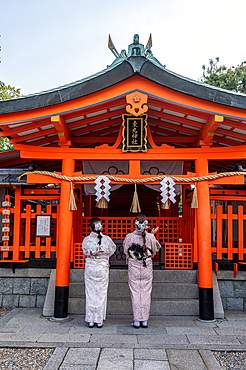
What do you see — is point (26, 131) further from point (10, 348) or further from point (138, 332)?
point (138, 332)

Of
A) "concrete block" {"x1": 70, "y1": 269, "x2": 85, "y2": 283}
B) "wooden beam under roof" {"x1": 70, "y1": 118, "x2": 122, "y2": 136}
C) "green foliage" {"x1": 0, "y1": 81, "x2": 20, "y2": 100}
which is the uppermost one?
"green foliage" {"x1": 0, "y1": 81, "x2": 20, "y2": 100}

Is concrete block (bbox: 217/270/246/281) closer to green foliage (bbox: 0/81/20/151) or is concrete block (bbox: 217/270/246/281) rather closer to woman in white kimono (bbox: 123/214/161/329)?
woman in white kimono (bbox: 123/214/161/329)

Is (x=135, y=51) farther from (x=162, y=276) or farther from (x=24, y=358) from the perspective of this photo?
(x=24, y=358)

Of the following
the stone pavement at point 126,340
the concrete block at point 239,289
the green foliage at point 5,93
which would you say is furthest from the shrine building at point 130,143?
the green foliage at point 5,93

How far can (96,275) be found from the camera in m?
5.55

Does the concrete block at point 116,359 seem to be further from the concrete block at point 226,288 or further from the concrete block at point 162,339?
the concrete block at point 226,288

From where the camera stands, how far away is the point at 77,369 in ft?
12.6

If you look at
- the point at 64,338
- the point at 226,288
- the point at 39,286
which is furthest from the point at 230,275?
the point at 39,286

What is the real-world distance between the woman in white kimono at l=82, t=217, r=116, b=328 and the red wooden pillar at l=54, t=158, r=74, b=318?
1.84 feet

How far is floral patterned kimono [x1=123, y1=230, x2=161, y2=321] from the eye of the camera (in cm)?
546

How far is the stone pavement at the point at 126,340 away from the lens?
4059mm

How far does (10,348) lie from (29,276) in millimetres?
2311

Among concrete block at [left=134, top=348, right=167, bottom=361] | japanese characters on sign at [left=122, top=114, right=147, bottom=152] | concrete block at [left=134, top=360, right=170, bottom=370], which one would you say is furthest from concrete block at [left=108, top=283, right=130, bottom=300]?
japanese characters on sign at [left=122, top=114, right=147, bottom=152]

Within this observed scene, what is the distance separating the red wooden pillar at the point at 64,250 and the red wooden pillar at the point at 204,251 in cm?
249
